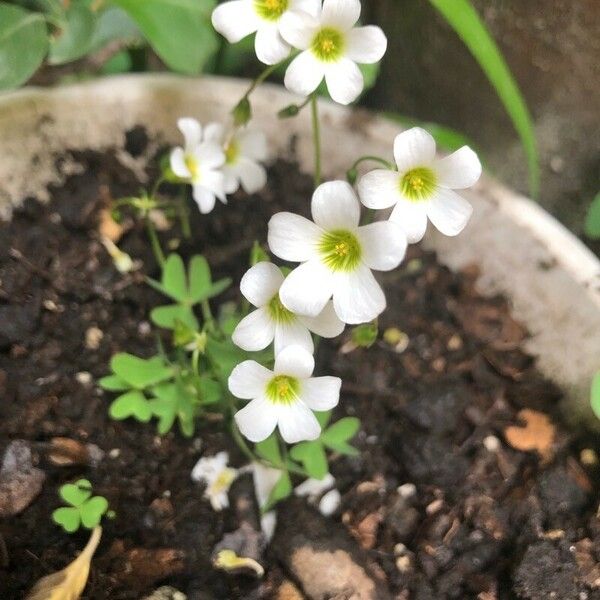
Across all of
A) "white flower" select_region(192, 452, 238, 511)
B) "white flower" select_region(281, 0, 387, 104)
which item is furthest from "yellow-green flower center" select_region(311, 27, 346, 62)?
"white flower" select_region(192, 452, 238, 511)

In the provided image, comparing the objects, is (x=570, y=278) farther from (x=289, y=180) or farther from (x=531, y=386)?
(x=289, y=180)

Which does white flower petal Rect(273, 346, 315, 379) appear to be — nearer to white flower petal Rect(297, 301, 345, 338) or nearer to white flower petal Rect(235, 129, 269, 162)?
white flower petal Rect(297, 301, 345, 338)

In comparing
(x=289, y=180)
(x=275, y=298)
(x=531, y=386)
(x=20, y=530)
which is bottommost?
(x=20, y=530)

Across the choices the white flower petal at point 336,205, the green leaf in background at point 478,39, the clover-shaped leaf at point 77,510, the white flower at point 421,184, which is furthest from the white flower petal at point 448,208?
the clover-shaped leaf at point 77,510

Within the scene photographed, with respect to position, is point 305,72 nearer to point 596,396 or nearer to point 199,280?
point 199,280

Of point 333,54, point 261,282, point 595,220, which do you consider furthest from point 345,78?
point 595,220

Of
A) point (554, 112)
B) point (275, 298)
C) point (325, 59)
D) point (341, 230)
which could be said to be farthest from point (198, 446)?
point (554, 112)
